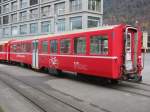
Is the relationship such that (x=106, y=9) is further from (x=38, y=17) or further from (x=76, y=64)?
(x=76, y=64)

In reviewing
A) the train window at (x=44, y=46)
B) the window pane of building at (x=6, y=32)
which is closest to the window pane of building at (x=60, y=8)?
the window pane of building at (x=6, y=32)

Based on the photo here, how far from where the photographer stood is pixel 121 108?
32.3ft

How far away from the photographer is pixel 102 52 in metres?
14.4

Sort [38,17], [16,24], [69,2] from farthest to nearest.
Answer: [16,24] → [38,17] → [69,2]

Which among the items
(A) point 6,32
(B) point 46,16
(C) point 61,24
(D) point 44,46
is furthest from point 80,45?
(A) point 6,32

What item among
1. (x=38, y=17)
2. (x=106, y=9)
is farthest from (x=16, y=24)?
(x=106, y=9)

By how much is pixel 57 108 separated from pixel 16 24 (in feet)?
202

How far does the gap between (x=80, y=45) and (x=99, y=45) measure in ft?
6.94

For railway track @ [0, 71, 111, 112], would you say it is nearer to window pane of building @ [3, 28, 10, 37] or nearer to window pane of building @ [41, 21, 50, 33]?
window pane of building @ [41, 21, 50, 33]

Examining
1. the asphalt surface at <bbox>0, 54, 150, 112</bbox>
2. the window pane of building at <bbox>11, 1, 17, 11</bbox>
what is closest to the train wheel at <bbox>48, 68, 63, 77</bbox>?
the asphalt surface at <bbox>0, 54, 150, 112</bbox>

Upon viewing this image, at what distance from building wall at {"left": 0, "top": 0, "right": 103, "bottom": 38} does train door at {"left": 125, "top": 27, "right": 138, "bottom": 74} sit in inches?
1054

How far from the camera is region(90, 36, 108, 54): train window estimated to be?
46.8 feet

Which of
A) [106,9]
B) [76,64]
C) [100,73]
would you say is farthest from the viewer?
[106,9]

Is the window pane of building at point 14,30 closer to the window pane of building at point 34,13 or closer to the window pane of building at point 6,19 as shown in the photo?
the window pane of building at point 6,19
